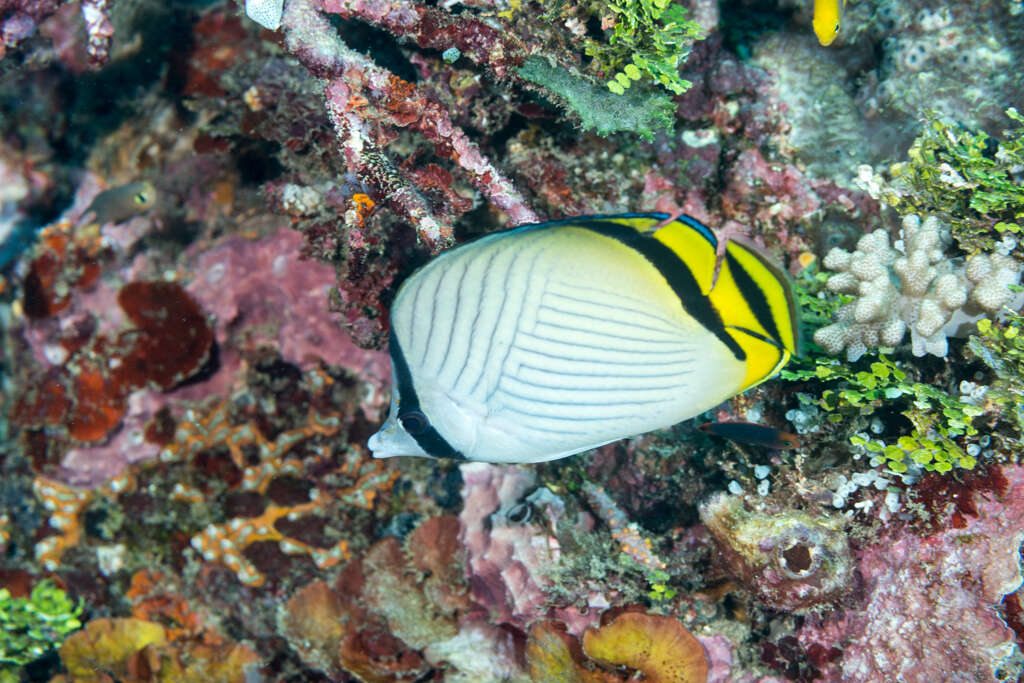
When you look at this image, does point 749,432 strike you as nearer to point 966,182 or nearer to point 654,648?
point 654,648

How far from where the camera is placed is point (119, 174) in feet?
16.2

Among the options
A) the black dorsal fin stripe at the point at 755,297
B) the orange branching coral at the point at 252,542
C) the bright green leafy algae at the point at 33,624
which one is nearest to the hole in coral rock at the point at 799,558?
the black dorsal fin stripe at the point at 755,297

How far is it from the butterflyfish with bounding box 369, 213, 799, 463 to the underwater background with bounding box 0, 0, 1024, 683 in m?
0.85

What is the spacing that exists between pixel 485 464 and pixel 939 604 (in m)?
2.03

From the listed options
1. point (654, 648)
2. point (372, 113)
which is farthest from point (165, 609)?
point (372, 113)

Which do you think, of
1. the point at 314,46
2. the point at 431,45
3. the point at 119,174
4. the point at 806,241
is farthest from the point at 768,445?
the point at 119,174

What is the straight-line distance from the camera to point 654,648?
8.01ft

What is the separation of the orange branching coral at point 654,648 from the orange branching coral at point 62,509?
359 centimetres

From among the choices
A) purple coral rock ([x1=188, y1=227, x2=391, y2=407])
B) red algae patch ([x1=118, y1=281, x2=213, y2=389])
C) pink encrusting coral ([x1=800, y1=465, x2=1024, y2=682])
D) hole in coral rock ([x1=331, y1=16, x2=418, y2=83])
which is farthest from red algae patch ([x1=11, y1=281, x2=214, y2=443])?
pink encrusting coral ([x1=800, y1=465, x2=1024, y2=682])

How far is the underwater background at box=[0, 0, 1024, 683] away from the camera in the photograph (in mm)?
2344

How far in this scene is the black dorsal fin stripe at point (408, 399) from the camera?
1770 mm

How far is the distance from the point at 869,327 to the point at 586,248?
5.28 feet

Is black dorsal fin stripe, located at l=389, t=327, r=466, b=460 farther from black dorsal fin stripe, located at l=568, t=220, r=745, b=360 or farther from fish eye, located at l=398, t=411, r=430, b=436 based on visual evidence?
black dorsal fin stripe, located at l=568, t=220, r=745, b=360

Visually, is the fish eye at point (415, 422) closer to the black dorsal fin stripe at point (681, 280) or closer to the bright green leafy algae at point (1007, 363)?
the black dorsal fin stripe at point (681, 280)
